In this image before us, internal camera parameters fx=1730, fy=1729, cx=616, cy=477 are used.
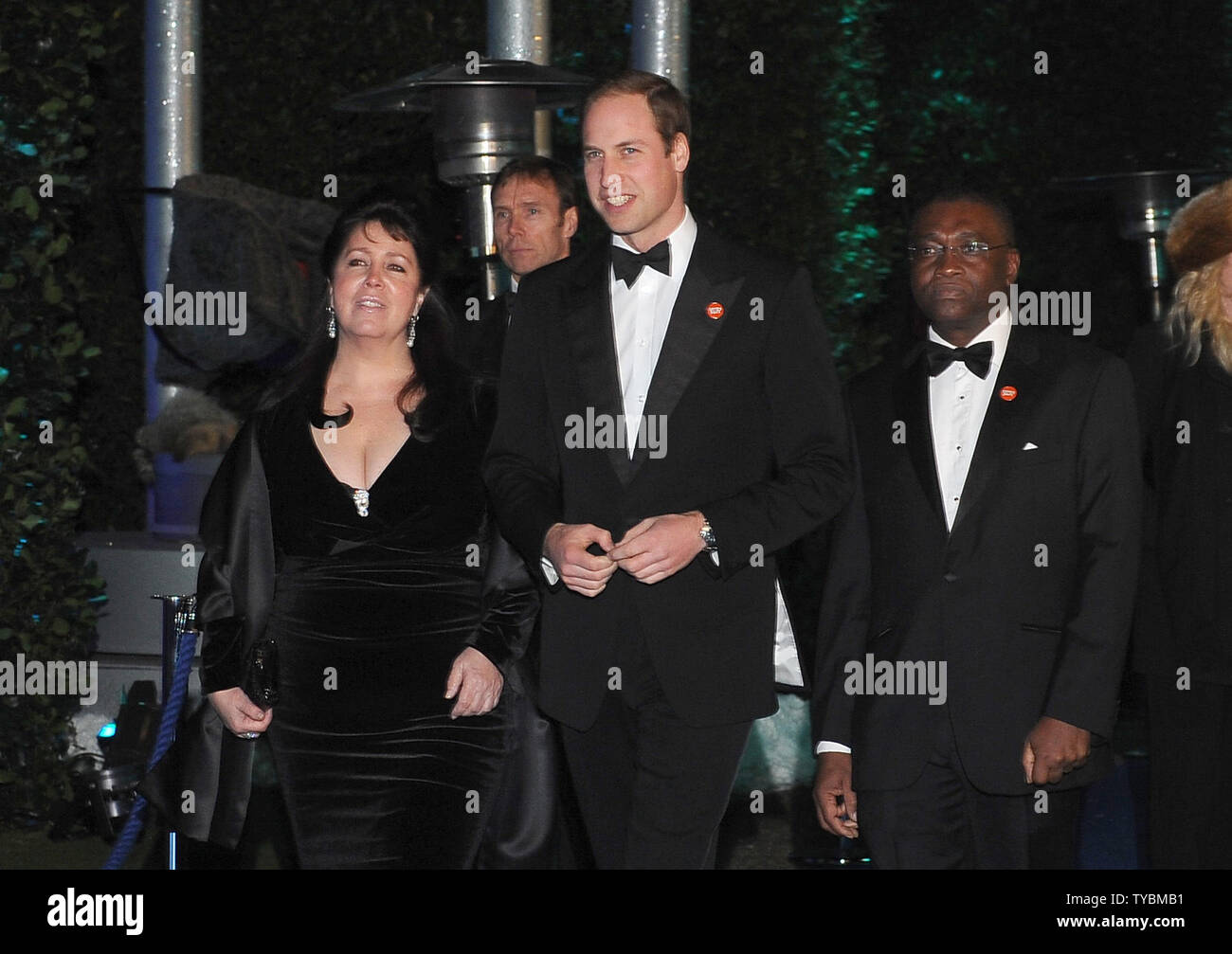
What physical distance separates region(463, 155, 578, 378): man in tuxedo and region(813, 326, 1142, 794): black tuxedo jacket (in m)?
1.62

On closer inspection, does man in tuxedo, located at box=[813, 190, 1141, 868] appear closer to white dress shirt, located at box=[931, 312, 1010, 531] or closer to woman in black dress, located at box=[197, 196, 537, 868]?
white dress shirt, located at box=[931, 312, 1010, 531]

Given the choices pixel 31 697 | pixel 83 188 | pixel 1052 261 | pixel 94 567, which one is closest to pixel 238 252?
pixel 83 188

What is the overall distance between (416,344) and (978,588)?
143cm

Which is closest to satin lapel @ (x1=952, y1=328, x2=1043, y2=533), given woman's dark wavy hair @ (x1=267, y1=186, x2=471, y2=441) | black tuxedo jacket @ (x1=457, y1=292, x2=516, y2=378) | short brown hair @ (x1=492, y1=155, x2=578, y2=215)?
woman's dark wavy hair @ (x1=267, y1=186, x2=471, y2=441)

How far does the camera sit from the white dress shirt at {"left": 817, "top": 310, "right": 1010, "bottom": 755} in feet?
12.7

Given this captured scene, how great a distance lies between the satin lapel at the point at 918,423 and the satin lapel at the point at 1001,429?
0.07 meters

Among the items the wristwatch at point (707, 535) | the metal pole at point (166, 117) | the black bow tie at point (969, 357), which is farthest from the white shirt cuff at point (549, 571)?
the metal pole at point (166, 117)

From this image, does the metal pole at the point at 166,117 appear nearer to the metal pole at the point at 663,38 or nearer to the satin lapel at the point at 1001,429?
the metal pole at the point at 663,38

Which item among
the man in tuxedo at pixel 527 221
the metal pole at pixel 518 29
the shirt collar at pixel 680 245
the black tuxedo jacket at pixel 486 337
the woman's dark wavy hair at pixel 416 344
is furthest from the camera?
the metal pole at pixel 518 29

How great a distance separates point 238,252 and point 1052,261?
685 centimetres

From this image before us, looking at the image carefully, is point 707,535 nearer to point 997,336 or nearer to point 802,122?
point 997,336

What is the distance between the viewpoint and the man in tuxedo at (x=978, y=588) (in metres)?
3.69

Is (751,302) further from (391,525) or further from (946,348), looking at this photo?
(391,525)

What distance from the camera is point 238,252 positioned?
707cm
